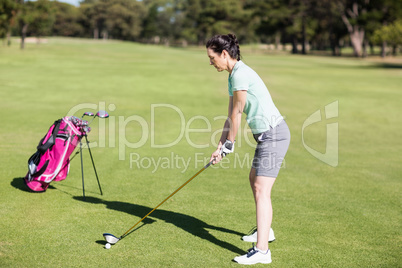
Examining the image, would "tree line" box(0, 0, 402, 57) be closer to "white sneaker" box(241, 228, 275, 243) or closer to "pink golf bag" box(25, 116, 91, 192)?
"pink golf bag" box(25, 116, 91, 192)

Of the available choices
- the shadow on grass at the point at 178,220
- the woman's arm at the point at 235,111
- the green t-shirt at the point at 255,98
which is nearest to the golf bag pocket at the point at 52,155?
the shadow on grass at the point at 178,220

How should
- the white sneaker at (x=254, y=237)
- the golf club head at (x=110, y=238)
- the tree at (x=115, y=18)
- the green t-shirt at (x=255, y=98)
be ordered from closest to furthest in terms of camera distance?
the green t-shirt at (x=255, y=98) → the golf club head at (x=110, y=238) → the white sneaker at (x=254, y=237) → the tree at (x=115, y=18)

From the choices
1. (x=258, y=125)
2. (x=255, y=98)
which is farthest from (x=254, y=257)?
(x=255, y=98)

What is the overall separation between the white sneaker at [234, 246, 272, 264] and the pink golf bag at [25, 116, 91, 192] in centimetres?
333

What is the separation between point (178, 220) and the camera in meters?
6.28

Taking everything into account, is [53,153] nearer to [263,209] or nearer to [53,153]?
[53,153]

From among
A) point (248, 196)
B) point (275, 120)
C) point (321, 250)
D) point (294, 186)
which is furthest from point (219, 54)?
point (294, 186)

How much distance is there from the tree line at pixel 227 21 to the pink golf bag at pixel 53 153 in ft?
141

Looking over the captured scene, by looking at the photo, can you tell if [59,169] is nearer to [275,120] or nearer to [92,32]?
[275,120]

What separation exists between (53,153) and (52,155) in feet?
0.12

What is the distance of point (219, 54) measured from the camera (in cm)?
486

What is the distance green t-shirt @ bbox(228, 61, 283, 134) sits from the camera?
4738mm

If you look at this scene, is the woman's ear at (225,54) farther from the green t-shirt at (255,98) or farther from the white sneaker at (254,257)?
the white sneaker at (254,257)

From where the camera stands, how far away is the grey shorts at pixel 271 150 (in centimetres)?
493
